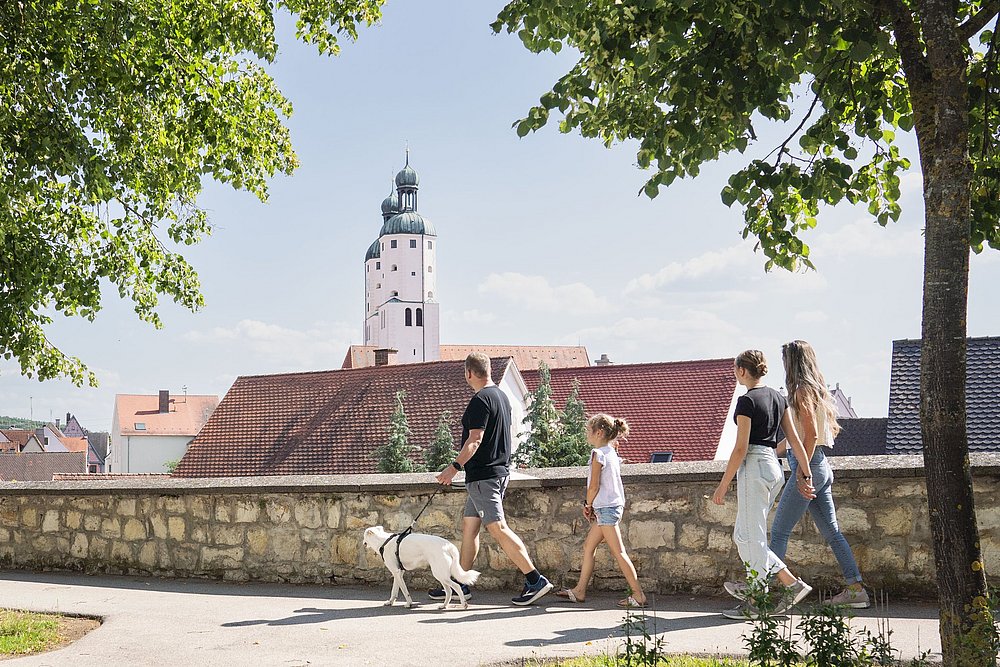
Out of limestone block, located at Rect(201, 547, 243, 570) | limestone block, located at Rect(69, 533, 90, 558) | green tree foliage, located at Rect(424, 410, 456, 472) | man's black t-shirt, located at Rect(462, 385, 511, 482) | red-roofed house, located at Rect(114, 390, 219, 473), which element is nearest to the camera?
man's black t-shirt, located at Rect(462, 385, 511, 482)

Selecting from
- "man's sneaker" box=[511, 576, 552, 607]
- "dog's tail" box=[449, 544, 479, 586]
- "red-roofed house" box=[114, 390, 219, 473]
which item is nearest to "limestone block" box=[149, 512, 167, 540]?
"dog's tail" box=[449, 544, 479, 586]

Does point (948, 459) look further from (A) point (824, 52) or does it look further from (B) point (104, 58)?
(B) point (104, 58)

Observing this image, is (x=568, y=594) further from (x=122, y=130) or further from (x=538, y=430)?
(x=538, y=430)

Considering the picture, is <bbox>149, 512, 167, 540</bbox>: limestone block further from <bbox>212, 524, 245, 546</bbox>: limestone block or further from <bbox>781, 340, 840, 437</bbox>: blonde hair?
<bbox>781, 340, 840, 437</bbox>: blonde hair

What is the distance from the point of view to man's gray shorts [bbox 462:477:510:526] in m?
7.63

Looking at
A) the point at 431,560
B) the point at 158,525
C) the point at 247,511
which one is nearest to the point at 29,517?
the point at 158,525

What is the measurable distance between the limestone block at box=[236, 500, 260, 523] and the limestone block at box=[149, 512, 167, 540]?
0.89 metres

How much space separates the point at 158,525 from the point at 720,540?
5.23 m

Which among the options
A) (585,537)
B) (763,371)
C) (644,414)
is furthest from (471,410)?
(644,414)

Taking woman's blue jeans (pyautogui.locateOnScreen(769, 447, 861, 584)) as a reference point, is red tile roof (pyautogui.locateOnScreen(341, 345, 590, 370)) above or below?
above

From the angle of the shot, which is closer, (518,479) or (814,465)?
(814,465)

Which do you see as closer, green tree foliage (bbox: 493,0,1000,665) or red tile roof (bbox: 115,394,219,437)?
green tree foliage (bbox: 493,0,1000,665)

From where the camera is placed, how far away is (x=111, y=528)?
9.98m

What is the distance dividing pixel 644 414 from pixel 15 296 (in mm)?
30726
